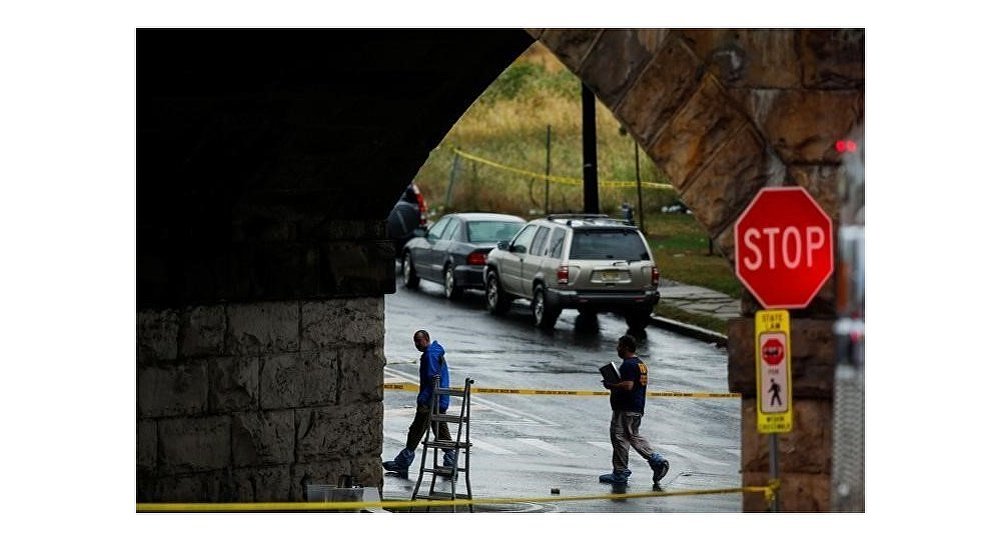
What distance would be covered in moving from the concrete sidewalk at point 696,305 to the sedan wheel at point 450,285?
3.50 m

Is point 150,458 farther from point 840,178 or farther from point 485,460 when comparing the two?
point 840,178

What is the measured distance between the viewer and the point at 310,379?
15.1 meters

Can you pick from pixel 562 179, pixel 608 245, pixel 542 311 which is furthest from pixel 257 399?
pixel 562 179

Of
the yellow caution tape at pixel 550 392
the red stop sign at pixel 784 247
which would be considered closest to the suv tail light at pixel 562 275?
the yellow caution tape at pixel 550 392

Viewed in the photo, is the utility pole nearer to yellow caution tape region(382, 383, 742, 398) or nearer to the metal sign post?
yellow caution tape region(382, 383, 742, 398)

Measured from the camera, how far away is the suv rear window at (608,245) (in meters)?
27.7

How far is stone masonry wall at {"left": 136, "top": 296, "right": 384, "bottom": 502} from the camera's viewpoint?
14336mm

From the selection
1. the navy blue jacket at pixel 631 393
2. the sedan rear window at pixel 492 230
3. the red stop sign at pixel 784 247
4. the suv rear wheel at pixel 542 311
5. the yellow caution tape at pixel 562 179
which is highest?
the yellow caution tape at pixel 562 179

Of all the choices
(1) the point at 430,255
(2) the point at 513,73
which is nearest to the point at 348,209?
(1) the point at 430,255

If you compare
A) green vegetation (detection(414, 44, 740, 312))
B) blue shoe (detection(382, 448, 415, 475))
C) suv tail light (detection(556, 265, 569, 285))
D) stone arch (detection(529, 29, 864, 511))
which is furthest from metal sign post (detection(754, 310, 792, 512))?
green vegetation (detection(414, 44, 740, 312))

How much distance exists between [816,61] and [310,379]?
7135 mm

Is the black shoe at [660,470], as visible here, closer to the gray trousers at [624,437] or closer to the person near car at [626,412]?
the person near car at [626,412]

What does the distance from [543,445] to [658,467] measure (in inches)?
83.3

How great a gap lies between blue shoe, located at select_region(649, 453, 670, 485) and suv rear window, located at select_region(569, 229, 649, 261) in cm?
1035
